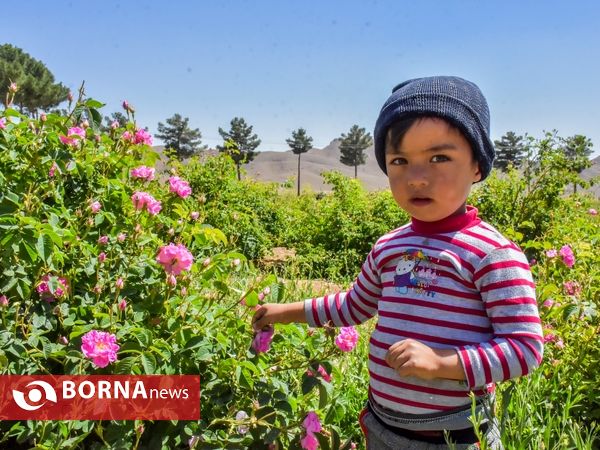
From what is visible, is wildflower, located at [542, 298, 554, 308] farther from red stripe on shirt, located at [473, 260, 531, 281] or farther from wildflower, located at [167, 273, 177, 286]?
wildflower, located at [167, 273, 177, 286]

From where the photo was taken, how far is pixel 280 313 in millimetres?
1486

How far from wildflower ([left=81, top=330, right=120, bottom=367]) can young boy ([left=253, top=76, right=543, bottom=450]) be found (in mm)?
613

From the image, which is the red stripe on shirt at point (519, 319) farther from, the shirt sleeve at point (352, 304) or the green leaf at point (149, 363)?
the green leaf at point (149, 363)

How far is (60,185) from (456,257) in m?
1.34

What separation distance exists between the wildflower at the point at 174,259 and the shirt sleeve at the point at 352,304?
331 millimetres

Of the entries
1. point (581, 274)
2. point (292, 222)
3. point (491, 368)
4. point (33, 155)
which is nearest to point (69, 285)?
point (33, 155)

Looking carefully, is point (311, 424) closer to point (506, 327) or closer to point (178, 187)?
point (506, 327)

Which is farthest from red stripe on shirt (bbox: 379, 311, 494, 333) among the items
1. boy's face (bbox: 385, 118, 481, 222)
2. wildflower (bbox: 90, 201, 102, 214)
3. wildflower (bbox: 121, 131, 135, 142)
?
wildflower (bbox: 121, 131, 135, 142)

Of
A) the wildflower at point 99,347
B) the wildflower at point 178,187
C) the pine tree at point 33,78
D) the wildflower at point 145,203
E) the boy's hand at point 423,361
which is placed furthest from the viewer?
the pine tree at point 33,78

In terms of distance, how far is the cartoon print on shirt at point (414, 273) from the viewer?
1.20 metres

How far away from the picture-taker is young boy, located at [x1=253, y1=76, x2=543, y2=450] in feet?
3.52

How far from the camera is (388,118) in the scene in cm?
125

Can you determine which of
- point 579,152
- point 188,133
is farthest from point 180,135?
point 579,152

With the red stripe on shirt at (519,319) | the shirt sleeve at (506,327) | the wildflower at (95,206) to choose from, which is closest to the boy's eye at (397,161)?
the shirt sleeve at (506,327)
